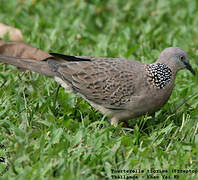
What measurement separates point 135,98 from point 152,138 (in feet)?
1.96

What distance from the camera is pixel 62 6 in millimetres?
8773

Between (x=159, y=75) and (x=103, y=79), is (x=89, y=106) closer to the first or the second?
(x=103, y=79)

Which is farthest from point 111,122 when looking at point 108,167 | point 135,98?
point 108,167

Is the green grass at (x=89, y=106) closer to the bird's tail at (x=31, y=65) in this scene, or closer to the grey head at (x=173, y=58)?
the bird's tail at (x=31, y=65)

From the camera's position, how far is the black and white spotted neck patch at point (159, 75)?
533 centimetres

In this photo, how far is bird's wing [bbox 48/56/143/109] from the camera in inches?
209

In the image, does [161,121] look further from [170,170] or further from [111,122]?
[170,170]

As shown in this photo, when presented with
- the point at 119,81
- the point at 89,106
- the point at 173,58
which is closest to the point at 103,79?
the point at 119,81

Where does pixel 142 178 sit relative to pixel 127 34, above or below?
below

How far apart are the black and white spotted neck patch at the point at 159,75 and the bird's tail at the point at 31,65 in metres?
1.22

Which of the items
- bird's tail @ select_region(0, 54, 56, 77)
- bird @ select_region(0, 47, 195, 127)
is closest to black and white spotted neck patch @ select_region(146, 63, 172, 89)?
bird @ select_region(0, 47, 195, 127)

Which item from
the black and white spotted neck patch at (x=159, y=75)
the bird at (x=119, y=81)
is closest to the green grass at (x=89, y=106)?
the bird at (x=119, y=81)

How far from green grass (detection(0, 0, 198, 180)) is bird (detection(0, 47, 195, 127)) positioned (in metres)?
0.20

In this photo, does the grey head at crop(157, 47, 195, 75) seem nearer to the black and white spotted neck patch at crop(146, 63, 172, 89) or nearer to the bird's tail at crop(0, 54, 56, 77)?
the black and white spotted neck patch at crop(146, 63, 172, 89)
